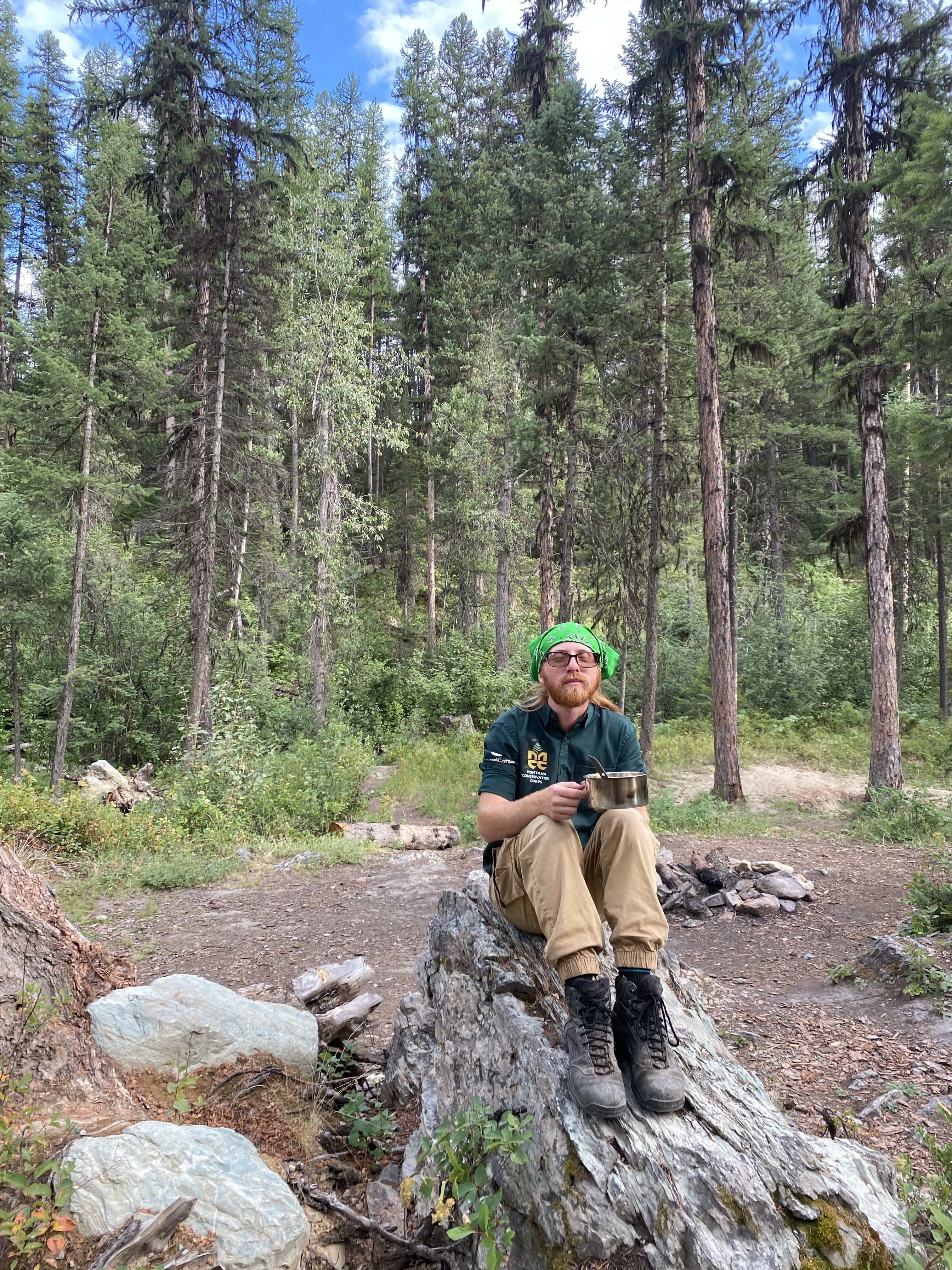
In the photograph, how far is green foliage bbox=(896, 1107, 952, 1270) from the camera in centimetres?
184

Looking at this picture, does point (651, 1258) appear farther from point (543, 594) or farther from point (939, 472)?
point (939, 472)

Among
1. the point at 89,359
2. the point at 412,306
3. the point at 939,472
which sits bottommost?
the point at 939,472

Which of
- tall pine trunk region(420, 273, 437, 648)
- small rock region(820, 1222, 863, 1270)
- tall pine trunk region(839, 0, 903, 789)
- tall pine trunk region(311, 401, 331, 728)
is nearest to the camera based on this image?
small rock region(820, 1222, 863, 1270)

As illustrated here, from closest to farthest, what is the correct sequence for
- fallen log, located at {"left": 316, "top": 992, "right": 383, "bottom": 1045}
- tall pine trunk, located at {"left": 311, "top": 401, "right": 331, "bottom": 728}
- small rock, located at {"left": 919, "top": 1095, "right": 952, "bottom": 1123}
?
1. small rock, located at {"left": 919, "top": 1095, "right": 952, "bottom": 1123}
2. fallen log, located at {"left": 316, "top": 992, "right": 383, "bottom": 1045}
3. tall pine trunk, located at {"left": 311, "top": 401, "right": 331, "bottom": 728}

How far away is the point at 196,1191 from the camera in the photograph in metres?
2.19

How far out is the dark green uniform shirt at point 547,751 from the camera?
282 centimetres

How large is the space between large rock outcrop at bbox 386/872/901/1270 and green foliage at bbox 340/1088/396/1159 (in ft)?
1.15

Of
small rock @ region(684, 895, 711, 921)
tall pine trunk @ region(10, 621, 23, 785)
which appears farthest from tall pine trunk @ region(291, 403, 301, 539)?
small rock @ region(684, 895, 711, 921)

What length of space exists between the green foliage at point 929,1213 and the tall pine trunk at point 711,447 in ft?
29.8

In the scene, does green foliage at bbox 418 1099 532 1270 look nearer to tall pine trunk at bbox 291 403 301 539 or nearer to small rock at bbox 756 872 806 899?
small rock at bbox 756 872 806 899

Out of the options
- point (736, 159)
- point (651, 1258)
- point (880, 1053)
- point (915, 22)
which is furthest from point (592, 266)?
point (651, 1258)

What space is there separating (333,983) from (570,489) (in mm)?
10540

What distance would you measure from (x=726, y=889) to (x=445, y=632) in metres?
17.4

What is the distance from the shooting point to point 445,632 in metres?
23.8
